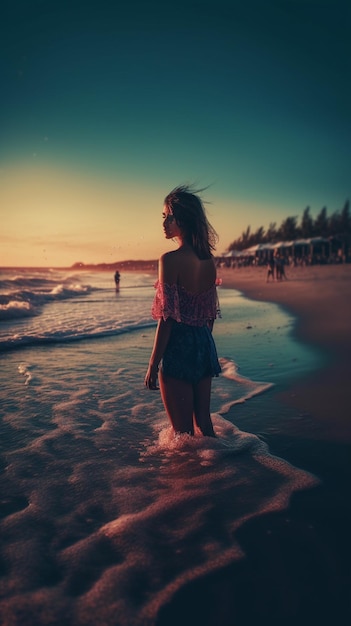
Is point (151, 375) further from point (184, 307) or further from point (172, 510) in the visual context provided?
point (172, 510)

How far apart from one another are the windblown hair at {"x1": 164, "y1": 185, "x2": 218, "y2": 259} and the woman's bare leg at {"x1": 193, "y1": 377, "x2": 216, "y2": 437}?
104cm

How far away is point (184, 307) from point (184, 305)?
16 millimetres

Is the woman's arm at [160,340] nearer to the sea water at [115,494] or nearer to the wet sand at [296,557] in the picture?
the sea water at [115,494]

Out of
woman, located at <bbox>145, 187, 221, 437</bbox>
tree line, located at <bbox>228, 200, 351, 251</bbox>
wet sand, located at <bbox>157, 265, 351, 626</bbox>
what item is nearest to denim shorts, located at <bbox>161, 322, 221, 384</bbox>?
woman, located at <bbox>145, 187, 221, 437</bbox>

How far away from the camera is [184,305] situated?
3.12m

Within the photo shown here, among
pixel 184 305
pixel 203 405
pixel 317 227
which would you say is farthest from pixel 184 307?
pixel 317 227

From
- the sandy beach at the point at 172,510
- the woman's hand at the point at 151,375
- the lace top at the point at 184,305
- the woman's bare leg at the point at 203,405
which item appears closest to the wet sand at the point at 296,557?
the sandy beach at the point at 172,510

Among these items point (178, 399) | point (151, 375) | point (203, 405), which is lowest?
point (203, 405)

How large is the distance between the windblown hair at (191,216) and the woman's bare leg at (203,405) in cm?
104

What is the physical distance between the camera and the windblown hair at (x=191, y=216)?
311 centimetres

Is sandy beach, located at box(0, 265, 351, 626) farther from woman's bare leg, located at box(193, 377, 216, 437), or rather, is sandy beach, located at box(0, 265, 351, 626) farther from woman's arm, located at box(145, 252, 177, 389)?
woman's arm, located at box(145, 252, 177, 389)

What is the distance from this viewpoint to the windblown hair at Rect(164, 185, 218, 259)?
311 cm

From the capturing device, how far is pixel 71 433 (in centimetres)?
390

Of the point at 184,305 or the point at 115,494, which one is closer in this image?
the point at 115,494
